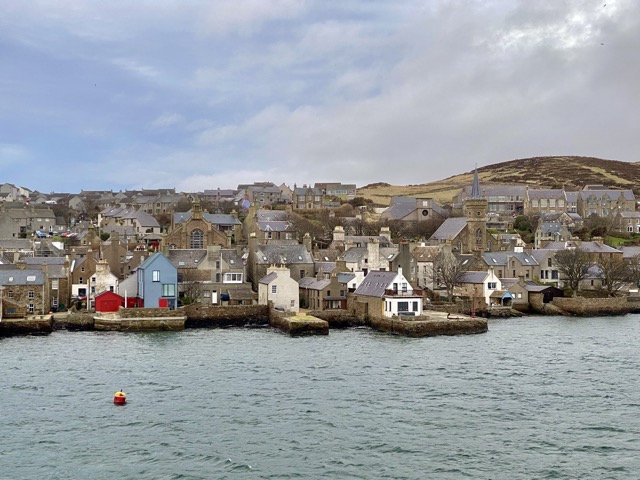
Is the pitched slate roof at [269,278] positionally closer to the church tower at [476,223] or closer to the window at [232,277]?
the window at [232,277]

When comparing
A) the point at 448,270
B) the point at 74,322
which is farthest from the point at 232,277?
the point at 448,270

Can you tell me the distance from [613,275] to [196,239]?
150 feet

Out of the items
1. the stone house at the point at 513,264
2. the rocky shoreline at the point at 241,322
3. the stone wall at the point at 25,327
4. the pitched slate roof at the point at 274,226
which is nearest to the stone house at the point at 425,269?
the stone house at the point at 513,264

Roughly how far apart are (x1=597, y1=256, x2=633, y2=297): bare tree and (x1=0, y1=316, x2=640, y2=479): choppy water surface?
1181 inches

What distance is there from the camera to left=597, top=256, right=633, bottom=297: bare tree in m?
80.9

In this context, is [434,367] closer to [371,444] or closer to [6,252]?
[371,444]

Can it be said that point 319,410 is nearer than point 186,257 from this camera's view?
Yes

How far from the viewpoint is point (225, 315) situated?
64.2 meters

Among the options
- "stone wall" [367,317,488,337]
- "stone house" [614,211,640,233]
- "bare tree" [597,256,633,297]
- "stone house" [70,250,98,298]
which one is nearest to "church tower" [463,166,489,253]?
"bare tree" [597,256,633,297]

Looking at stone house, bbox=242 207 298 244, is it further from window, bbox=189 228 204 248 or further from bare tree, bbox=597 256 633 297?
bare tree, bbox=597 256 633 297

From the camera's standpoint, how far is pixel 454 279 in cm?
7319

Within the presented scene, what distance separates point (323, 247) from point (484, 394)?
62650 millimetres

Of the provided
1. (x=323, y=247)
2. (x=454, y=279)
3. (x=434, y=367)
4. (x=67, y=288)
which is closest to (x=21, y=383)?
(x=434, y=367)

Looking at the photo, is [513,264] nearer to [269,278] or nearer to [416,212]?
[269,278]
